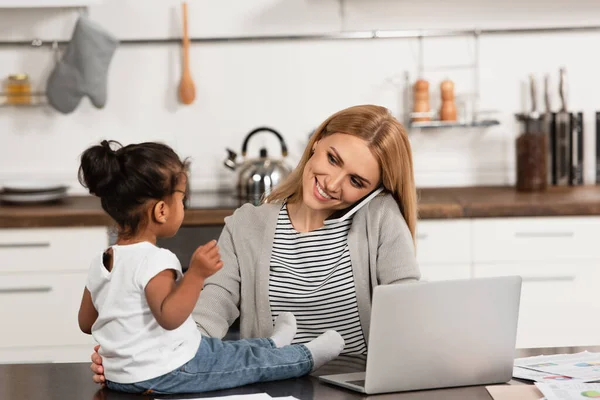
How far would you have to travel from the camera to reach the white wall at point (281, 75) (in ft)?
11.5

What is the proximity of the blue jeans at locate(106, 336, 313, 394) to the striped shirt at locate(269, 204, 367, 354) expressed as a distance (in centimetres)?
40

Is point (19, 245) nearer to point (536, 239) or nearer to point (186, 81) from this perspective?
point (186, 81)

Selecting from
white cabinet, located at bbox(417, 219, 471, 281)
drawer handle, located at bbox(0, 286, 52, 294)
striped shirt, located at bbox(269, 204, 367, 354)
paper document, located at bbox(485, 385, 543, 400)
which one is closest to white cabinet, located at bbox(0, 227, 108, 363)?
drawer handle, located at bbox(0, 286, 52, 294)

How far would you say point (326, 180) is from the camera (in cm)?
178

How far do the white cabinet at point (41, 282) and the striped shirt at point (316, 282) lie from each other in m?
1.21

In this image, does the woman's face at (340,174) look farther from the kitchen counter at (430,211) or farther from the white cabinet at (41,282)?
the white cabinet at (41,282)

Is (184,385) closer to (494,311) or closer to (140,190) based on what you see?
(140,190)

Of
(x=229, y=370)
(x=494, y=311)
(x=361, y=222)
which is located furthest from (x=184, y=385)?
(x=361, y=222)

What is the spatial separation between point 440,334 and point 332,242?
1.93ft

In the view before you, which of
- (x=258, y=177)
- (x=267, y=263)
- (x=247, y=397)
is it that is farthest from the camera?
(x=258, y=177)

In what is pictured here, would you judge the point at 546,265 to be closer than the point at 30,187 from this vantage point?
Yes

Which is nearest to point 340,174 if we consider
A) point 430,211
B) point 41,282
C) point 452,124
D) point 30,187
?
point 430,211

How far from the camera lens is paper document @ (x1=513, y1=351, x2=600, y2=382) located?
145 cm

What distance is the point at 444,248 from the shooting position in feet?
9.88
